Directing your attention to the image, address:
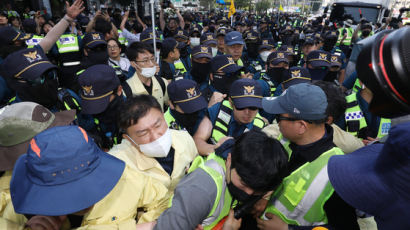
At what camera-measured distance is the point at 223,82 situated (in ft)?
12.9

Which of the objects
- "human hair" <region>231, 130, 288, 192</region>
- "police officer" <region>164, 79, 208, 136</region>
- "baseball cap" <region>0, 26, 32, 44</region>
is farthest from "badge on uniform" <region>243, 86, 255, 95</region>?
"baseball cap" <region>0, 26, 32, 44</region>

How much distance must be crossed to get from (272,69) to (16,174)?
13.7ft

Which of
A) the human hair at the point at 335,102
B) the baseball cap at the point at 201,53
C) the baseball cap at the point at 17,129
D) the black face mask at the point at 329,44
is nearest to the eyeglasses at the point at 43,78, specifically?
the baseball cap at the point at 17,129

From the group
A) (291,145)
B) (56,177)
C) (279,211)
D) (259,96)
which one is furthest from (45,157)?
(259,96)

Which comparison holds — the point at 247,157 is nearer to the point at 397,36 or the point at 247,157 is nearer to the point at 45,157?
the point at 397,36

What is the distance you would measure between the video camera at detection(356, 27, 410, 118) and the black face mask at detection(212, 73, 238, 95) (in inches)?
120

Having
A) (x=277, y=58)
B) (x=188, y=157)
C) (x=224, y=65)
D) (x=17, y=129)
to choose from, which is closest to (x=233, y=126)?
(x=188, y=157)

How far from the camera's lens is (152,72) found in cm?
345

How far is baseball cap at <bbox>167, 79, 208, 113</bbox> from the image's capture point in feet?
9.11

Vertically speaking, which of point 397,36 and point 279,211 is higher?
point 397,36

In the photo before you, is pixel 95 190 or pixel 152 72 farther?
pixel 152 72

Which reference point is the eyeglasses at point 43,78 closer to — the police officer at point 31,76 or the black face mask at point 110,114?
the police officer at point 31,76

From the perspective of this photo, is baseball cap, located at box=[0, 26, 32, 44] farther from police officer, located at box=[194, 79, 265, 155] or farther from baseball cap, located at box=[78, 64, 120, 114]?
police officer, located at box=[194, 79, 265, 155]

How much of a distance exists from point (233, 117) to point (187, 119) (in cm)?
57
